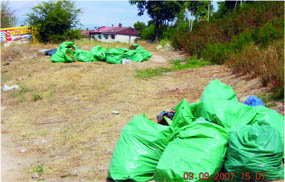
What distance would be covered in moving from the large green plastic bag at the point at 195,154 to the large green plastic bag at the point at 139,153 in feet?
0.77

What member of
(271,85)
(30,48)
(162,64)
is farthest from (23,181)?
(30,48)

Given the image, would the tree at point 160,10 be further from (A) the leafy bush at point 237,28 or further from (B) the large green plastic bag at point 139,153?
(B) the large green plastic bag at point 139,153

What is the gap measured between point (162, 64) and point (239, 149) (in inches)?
331

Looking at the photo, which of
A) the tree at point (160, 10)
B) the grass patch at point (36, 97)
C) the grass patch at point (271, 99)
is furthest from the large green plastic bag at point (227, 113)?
the tree at point (160, 10)

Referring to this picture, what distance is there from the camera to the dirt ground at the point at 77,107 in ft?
11.7

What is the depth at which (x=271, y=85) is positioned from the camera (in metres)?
4.77

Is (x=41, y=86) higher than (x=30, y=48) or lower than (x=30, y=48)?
lower

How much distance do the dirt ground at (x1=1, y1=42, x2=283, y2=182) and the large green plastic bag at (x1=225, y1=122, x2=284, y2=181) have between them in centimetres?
138

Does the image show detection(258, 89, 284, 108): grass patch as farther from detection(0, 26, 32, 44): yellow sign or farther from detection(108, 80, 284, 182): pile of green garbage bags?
detection(0, 26, 32, 44): yellow sign

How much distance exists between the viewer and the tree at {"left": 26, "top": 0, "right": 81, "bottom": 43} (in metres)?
14.7

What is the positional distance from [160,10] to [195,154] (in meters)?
20.3

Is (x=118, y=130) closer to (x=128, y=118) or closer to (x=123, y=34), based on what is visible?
(x=128, y=118)

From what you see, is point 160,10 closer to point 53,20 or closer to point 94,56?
point 53,20
